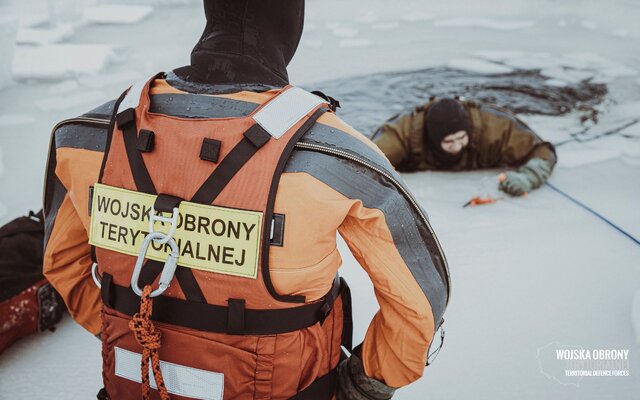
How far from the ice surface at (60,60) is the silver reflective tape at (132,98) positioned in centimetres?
370

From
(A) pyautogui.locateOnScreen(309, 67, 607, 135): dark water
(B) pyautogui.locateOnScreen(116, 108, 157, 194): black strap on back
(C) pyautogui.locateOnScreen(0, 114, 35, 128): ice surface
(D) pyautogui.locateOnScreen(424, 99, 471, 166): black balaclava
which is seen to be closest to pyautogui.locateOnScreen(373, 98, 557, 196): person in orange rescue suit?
(D) pyautogui.locateOnScreen(424, 99, 471, 166): black balaclava

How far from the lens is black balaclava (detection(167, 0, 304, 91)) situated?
1037 mm

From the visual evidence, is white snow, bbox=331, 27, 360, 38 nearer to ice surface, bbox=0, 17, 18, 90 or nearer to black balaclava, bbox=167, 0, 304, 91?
ice surface, bbox=0, 17, 18, 90

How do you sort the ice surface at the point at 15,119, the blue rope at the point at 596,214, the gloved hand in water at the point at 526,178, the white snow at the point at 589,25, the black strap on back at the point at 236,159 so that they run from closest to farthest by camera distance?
the black strap on back at the point at 236,159 → the blue rope at the point at 596,214 → the gloved hand in water at the point at 526,178 → the ice surface at the point at 15,119 → the white snow at the point at 589,25

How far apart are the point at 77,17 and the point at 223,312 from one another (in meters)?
5.90

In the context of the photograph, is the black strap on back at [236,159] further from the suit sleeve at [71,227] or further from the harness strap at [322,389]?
the harness strap at [322,389]

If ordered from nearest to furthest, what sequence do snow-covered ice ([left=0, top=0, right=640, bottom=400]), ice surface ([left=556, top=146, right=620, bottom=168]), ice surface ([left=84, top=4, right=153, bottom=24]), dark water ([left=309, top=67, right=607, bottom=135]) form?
snow-covered ice ([left=0, top=0, right=640, bottom=400]), ice surface ([left=556, top=146, right=620, bottom=168]), dark water ([left=309, top=67, right=607, bottom=135]), ice surface ([left=84, top=4, right=153, bottom=24])

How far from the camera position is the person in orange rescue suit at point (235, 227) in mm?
884

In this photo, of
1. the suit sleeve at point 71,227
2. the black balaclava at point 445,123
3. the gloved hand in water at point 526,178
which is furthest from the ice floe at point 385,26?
the suit sleeve at point 71,227

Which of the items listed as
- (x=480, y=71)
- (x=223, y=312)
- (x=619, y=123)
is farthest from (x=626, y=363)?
(x=480, y=71)

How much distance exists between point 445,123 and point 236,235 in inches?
88.5

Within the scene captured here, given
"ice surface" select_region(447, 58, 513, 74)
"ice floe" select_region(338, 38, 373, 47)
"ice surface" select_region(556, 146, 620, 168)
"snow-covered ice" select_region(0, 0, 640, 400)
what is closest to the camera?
"snow-covered ice" select_region(0, 0, 640, 400)

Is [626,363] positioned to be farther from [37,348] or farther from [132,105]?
[37,348]

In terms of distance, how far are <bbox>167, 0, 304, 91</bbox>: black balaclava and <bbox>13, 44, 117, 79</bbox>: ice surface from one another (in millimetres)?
3649
